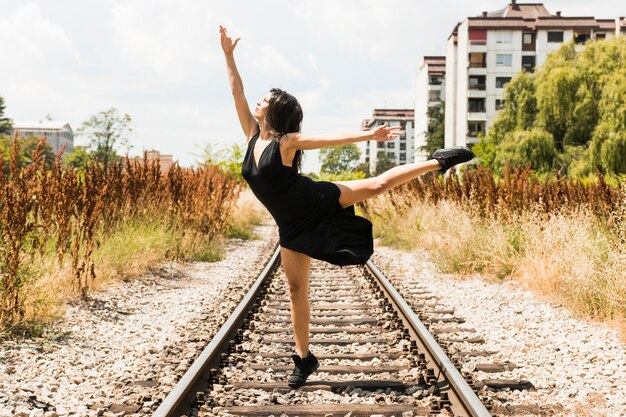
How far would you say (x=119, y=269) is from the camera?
885 centimetres

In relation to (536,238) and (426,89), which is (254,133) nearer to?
(536,238)

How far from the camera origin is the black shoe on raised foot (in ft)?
13.9

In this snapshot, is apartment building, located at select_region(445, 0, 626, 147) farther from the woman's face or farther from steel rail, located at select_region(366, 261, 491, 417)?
the woman's face

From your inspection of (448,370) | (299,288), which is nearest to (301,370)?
(299,288)

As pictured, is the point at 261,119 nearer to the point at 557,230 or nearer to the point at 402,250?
the point at 557,230

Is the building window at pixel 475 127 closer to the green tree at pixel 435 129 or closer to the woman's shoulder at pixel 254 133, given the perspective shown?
the green tree at pixel 435 129

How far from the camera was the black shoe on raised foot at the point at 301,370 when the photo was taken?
423 cm

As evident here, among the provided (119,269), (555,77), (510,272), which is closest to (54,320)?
(119,269)

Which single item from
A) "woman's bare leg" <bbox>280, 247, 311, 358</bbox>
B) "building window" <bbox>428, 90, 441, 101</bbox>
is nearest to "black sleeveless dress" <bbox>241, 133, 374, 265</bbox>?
"woman's bare leg" <bbox>280, 247, 311, 358</bbox>

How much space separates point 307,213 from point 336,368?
1215 mm

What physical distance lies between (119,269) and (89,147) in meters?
88.3

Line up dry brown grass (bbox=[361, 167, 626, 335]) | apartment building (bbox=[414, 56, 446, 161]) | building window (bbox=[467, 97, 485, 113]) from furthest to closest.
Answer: apartment building (bbox=[414, 56, 446, 161])
building window (bbox=[467, 97, 485, 113])
dry brown grass (bbox=[361, 167, 626, 335])

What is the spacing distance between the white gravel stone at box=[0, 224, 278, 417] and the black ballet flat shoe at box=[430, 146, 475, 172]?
7.29 ft

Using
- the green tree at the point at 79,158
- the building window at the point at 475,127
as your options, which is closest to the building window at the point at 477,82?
the building window at the point at 475,127
